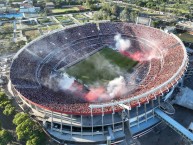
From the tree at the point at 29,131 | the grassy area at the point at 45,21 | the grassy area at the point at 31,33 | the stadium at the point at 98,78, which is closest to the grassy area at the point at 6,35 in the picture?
the grassy area at the point at 31,33

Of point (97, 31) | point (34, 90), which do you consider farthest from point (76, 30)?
point (34, 90)

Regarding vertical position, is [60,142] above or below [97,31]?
below

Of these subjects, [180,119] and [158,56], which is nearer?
[180,119]

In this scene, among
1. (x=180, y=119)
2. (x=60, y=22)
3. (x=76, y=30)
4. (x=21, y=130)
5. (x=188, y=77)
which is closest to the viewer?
(x=21, y=130)

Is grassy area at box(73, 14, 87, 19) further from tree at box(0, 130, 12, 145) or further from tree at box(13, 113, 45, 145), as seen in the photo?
tree at box(0, 130, 12, 145)

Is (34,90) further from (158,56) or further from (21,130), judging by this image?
(158,56)

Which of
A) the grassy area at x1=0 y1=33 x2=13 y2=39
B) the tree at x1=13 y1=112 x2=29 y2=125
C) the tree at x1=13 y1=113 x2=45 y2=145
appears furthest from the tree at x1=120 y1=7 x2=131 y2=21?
the tree at x1=13 y1=113 x2=45 y2=145
